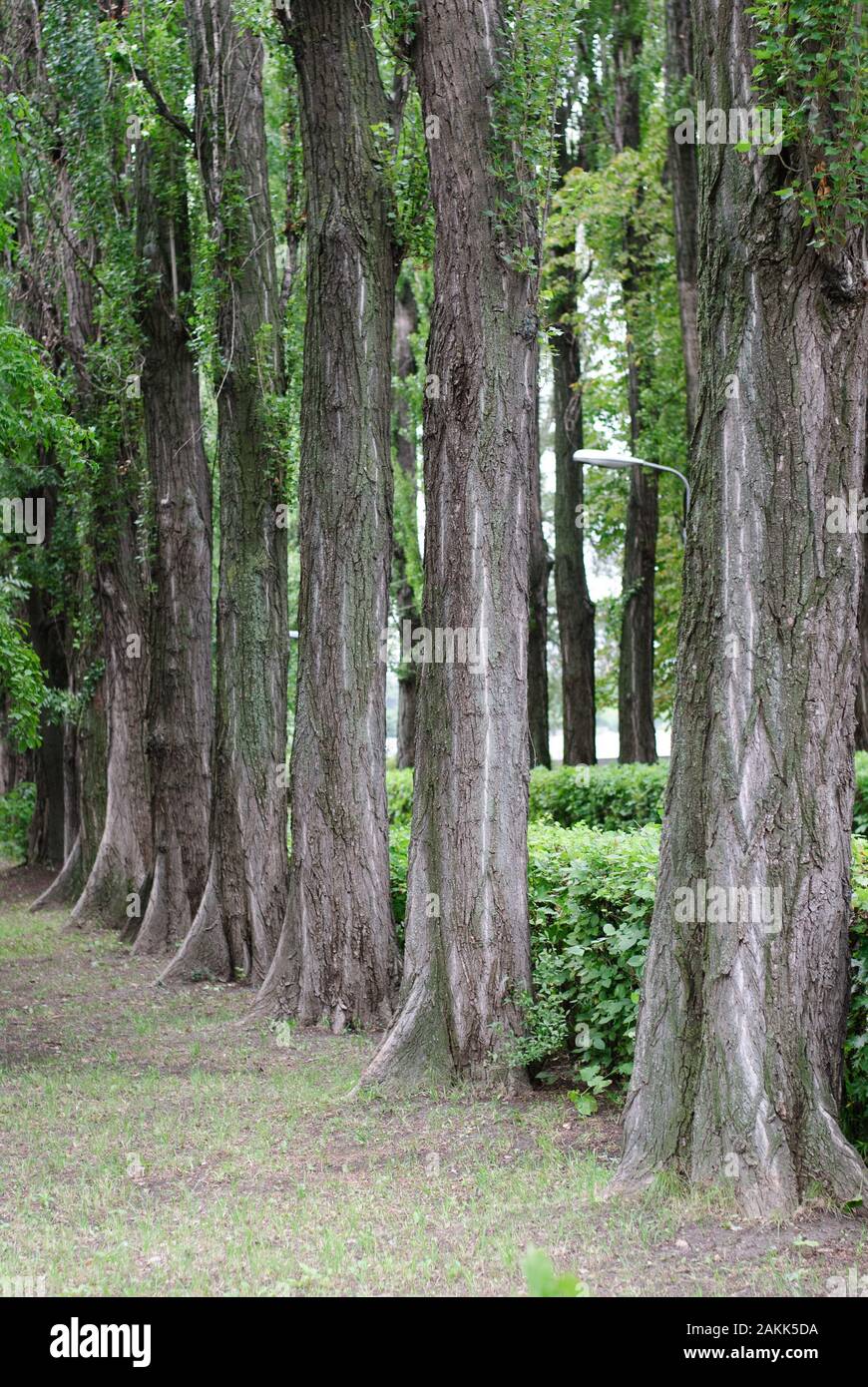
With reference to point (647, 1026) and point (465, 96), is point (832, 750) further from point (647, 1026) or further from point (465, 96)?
point (465, 96)

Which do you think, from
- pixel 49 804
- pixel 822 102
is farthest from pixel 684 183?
pixel 49 804

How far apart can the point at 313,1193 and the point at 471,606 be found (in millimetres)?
3933

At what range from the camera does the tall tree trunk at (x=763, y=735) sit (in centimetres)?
614

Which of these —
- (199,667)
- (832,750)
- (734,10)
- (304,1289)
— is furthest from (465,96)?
(199,667)

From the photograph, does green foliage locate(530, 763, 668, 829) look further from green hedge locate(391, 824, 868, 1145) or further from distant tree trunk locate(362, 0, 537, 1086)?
distant tree trunk locate(362, 0, 537, 1086)

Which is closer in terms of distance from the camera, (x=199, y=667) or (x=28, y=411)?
(x=28, y=411)

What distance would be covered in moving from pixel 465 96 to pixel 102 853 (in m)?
12.0

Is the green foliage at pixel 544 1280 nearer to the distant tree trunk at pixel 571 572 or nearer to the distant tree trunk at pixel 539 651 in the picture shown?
the distant tree trunk at pixel 539 651

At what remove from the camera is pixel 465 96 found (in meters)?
9.05

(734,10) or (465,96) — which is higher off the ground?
(465,96)

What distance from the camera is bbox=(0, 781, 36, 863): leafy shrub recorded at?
24.5m

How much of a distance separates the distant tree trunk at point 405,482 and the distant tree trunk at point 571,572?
441 centimetres

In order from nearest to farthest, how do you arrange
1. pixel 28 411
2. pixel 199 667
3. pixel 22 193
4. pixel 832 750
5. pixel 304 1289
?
pixel 304 1289
pixel 832 750
pixel 28 411
pixel 199 667
pixel 22 193

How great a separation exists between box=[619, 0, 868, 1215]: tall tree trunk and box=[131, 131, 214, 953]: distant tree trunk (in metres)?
10.0
